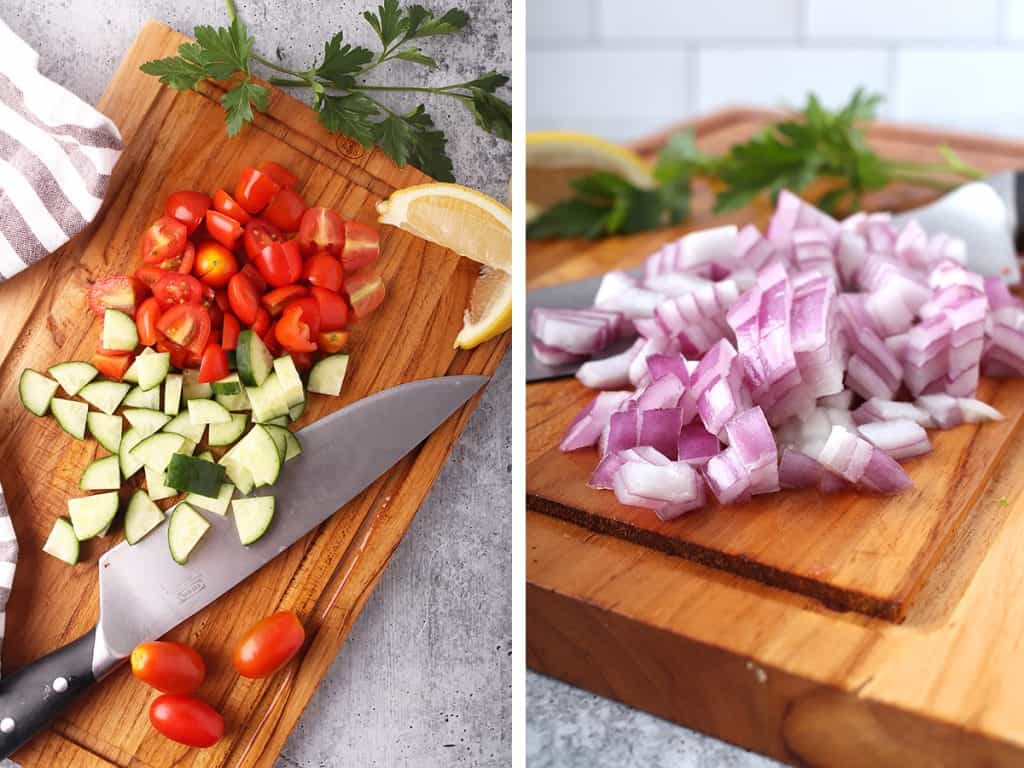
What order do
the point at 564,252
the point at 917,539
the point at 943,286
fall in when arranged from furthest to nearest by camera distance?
the point at 564,252, the point at 943,286, the point at 917,539

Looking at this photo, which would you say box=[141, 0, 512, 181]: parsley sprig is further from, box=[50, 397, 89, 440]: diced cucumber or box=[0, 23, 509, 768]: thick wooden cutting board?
box=[50, 397, 89, 440]: diced cucumber

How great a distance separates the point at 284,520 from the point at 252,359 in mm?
123

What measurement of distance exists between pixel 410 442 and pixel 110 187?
0.30m

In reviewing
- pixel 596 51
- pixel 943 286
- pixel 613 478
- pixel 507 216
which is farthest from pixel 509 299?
pixel 596 51

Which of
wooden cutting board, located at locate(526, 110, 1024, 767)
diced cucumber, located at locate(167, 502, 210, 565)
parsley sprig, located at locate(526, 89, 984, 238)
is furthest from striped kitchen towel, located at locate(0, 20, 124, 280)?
parsley sprig, located at locate(526, 89, 984, 238)

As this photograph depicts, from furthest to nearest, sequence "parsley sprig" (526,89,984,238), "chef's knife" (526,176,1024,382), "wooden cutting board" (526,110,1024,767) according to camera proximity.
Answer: "parsley sprig" (526,89,984,238) < "chef's knife" (526,176,1024,382) < "wooden cutting board" (526,110,1024,767)

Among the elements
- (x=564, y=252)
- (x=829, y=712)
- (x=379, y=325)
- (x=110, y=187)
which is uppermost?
(x=110, y=187)

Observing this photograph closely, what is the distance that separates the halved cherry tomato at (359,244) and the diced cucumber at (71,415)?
23cm

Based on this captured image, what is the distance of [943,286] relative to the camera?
1149mm

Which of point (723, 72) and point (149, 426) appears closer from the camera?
point (149, 426)

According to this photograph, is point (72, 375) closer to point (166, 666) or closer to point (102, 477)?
point (102, 477)

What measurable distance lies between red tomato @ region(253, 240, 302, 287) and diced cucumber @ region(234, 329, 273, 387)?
0.14 feet

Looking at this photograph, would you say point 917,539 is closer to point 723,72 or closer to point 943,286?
point 943,286

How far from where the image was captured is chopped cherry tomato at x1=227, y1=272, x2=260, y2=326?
0.79 meters
